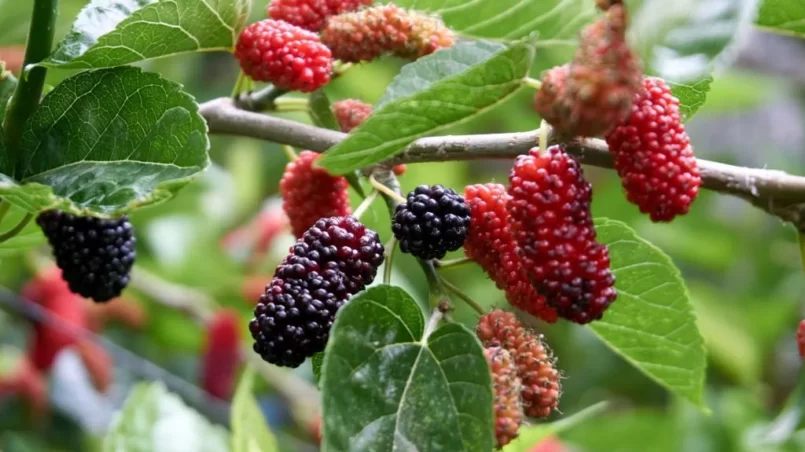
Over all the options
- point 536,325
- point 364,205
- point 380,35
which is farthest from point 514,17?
point 536,325

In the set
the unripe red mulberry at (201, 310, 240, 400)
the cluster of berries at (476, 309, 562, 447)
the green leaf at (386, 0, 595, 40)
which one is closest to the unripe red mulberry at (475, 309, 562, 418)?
the cluster of berries at (476, 309, 562, 447)

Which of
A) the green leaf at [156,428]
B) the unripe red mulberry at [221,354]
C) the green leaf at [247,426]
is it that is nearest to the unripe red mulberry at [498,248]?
the green leaf at [247,426]

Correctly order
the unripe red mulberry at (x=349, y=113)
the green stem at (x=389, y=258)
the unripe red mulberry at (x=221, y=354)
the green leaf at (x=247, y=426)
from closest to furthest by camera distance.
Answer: the green stem at (x=389, y=258) < the unripe red mulberry at (x=349, y=113) < the green leaf at (x=247, y=426) < the unripe red mulberry at (x=221, y=354)

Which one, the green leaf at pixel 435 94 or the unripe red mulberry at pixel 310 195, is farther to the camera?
the unripe red mulberry at pixel 310 195

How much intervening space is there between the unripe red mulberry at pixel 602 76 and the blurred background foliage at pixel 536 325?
32.4 inches

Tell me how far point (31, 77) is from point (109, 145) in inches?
3.4

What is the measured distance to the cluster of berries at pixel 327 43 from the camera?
0.73m

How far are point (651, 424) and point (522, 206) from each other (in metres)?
1.29

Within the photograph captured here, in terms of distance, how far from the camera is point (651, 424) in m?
1.76

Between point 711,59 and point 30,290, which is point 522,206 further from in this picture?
point 30,290

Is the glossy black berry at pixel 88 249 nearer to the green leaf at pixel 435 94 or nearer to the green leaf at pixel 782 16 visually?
the green leaf at pixel 435 94

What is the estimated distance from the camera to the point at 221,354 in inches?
64.7

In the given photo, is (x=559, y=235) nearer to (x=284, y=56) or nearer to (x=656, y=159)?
(x=656, y=159)

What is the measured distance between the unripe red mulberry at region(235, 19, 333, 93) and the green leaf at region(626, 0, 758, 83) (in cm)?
31
